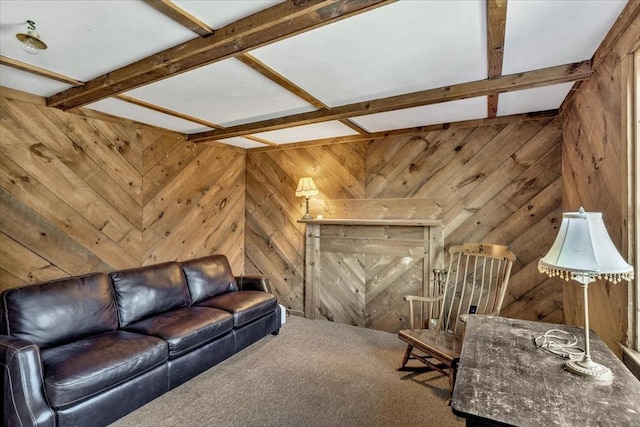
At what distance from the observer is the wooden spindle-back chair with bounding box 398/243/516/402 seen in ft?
7.52

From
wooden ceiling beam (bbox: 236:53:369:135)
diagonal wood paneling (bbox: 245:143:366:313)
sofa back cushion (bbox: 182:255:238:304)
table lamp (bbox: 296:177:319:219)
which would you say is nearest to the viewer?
wooden ceiling beam (bbox: 236:53:369:135)

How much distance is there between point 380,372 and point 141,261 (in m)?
2.84

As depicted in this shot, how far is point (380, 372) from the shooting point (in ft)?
8.82

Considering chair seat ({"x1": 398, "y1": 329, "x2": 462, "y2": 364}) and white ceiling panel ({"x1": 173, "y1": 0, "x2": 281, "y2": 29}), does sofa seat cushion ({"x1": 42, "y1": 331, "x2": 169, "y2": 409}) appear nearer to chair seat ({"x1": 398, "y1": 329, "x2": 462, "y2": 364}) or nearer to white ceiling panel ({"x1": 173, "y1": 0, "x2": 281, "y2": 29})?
chair seat ({"x1": 398, "y1": 329, "x2": 462, "y2": 364})

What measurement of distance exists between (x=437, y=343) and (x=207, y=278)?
2420mm

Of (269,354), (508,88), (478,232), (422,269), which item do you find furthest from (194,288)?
(508,88)

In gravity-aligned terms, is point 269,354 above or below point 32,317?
below

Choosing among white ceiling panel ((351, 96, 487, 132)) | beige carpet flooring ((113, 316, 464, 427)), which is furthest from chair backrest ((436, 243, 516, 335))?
white ceiling panel ((351, 96, 487, 132))

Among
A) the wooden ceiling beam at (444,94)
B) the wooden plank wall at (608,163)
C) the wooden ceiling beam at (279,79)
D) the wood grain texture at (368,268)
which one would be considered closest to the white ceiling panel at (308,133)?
the wooden ceiling beam at (444,94)

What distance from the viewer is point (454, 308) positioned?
3369 millimetres

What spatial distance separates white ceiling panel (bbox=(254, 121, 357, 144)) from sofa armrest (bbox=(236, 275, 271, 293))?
1.80m

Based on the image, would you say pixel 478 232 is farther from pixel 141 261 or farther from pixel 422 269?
pixel 141 261

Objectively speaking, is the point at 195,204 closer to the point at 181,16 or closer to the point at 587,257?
the point at 181,16

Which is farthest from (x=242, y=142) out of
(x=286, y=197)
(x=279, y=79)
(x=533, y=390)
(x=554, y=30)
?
(x=533, y=390)
